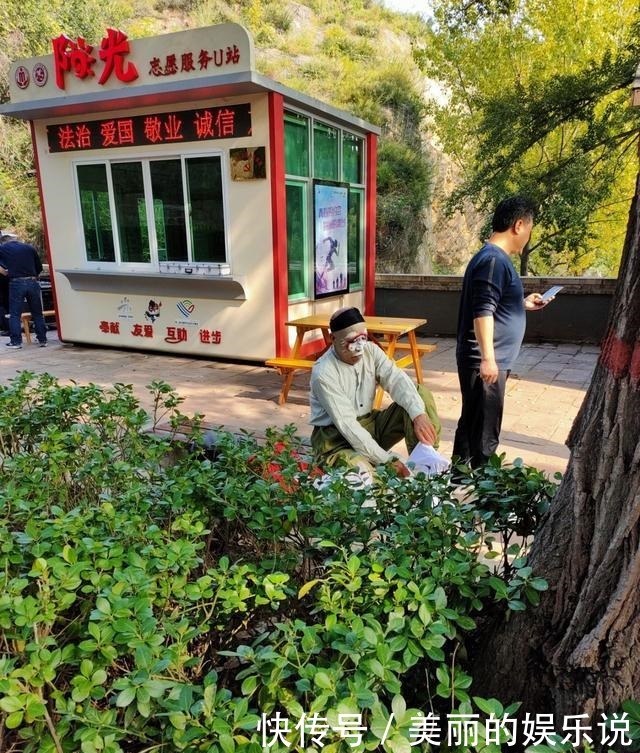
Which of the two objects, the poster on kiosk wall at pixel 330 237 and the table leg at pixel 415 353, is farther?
the poster on kiosk wall at pixel 330 237

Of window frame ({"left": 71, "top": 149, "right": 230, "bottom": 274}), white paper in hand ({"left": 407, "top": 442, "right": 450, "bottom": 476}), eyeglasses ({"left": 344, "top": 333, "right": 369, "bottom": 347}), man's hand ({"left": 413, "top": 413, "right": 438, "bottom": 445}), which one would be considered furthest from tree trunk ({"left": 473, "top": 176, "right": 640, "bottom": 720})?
window frame ({"left": 71, "top": 149, "right": 230, "bottom": 274})

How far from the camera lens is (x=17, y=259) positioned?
344 inches

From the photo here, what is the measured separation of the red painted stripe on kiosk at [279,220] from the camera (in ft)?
21.4

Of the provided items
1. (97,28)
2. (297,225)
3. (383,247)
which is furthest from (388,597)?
(97,28)

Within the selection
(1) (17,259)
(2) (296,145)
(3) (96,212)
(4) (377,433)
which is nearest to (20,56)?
(1) (17,259)

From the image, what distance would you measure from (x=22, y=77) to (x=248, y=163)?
138 inches

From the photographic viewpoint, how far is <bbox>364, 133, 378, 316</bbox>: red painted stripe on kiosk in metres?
8.67

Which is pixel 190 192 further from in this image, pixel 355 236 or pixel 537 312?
pixel 537 312

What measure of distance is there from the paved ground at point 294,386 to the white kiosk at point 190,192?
0.48 metres

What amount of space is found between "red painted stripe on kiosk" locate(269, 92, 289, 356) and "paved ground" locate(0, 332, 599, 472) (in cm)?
57

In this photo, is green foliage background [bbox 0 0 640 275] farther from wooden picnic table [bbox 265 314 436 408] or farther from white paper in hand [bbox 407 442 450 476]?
white paper in hand [bbox 407 442 450 476]

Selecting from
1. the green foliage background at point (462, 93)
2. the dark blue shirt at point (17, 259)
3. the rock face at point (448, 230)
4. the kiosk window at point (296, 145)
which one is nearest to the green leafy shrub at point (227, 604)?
the kiosk window at point (296, 145)

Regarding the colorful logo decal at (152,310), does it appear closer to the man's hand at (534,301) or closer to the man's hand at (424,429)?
the man's hand at (534,301)

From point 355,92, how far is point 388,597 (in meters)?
25.3
